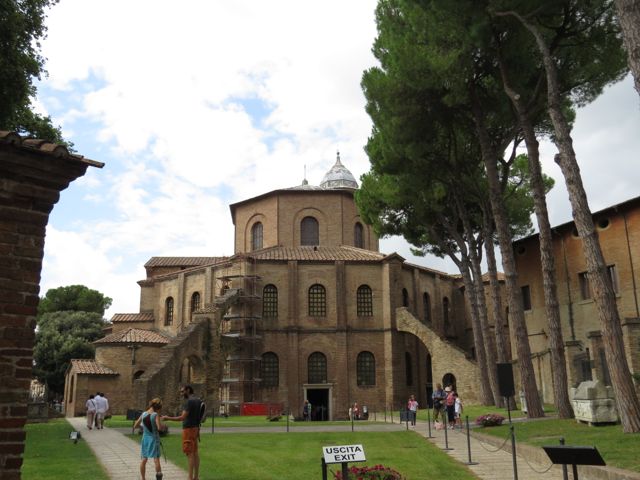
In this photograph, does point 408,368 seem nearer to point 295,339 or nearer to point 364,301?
point 364,301

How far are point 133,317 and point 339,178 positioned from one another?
19.2 meters

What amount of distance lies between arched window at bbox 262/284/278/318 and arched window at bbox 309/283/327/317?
2038mm

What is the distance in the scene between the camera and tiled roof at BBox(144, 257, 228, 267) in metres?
42.5

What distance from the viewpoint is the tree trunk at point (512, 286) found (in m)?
18.8

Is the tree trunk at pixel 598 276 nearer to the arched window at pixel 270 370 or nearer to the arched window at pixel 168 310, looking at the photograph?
the arched window at pixel 270 370

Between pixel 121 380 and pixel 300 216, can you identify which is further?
pixel 300 216

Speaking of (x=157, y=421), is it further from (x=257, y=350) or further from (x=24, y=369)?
(x=257, y=350)

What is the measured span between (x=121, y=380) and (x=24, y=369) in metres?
30.5

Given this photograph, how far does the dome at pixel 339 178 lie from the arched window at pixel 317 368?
17.2m

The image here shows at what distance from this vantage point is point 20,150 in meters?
4.91

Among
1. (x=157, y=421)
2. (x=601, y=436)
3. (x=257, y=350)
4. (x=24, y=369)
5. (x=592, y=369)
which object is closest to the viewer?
(x=24, y=369)

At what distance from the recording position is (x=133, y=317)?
3891 cm

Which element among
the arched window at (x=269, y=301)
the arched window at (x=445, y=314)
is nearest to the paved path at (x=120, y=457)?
the arched window at (x=269, y=301)

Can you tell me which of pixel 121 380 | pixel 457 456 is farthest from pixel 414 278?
pixel 457 456
